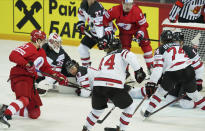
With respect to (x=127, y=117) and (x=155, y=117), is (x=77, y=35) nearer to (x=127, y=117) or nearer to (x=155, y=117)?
(x=155, y=117)

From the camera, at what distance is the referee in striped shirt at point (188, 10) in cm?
797

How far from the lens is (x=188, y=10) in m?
8.08

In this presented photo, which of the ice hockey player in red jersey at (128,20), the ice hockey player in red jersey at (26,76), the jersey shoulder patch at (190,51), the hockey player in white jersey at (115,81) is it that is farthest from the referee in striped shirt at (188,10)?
the hockey player in white jersey at (115,81)

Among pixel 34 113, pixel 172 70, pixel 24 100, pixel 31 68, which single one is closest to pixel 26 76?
pixel 31 68

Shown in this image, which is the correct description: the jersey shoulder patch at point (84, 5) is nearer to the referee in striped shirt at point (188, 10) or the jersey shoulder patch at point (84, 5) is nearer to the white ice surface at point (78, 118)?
the white ice surface at point (78, 118)

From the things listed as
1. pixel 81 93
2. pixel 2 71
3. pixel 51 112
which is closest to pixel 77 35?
pixel 2 71

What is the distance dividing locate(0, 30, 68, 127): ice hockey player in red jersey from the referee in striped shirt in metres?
2.58

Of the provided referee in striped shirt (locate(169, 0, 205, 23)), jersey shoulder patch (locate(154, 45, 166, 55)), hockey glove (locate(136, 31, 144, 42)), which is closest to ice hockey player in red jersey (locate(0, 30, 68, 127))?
jersey shoulder patch (locate(154, 45, 166, 55))

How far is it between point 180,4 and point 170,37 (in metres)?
1.95

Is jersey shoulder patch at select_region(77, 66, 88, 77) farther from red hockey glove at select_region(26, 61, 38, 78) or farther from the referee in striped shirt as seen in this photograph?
the referee in striped shirt

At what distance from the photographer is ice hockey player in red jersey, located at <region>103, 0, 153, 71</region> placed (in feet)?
23.7

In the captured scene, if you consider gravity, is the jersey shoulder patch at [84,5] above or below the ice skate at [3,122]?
above

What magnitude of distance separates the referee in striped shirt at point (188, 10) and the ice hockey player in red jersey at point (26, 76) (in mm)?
2580

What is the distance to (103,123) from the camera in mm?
5984
